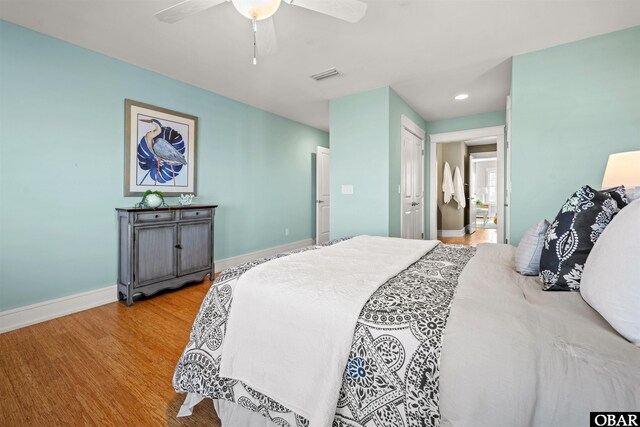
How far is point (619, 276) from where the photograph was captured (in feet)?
2.60

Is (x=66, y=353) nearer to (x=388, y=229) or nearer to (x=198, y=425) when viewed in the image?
(x=198, y=425)

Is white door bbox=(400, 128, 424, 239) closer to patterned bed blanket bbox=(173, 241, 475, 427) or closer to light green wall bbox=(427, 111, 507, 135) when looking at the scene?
light green wall bbox=(427, 111, 507, 135)

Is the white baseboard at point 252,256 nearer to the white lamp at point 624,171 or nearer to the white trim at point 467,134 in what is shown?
the white trim at point 467,134

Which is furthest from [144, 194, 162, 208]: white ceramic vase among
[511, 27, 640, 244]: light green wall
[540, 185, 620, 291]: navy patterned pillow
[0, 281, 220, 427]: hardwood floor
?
[511, 27, 640, 244]: light green wall

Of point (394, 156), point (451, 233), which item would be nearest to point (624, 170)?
point (394, 156)

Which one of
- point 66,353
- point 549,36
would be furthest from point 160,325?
point 549,36

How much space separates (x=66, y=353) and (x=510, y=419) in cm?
262

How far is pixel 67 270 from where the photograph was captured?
104 inches

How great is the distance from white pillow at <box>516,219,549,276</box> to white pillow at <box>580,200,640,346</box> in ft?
1.36

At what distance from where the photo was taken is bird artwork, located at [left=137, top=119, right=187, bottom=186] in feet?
10.3

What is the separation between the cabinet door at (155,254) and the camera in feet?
9.27

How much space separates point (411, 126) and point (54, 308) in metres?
4.91

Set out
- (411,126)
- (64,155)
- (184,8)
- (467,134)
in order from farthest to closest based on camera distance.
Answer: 1. (467,134)
2. (411,126)
3. (64,155)
4. (184,8)

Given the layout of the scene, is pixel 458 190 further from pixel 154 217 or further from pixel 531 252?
pixel 154 217
